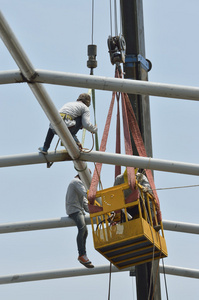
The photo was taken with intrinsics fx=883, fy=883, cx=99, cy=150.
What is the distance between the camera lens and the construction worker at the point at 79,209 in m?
17.8

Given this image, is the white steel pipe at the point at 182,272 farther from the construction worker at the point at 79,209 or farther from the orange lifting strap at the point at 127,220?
the orange lifting strap at the point at 127,220

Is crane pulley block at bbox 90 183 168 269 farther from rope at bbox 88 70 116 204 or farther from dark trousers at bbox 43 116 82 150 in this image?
dark trousers at bbox 43 116 82 150

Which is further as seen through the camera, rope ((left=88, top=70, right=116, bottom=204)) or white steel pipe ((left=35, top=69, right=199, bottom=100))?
rope ((left=88, top=70, right=116, bottom=204))

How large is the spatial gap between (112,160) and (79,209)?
2.07 metres

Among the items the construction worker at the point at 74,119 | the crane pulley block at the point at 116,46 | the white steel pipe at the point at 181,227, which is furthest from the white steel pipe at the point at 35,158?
the white steel pipe at the point at 181,227

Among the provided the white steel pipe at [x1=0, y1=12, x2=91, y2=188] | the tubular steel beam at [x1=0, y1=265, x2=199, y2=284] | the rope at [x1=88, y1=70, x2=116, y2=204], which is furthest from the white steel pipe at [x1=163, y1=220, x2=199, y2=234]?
the rope at [x1=88, y1=70, x2=116, y2=204]

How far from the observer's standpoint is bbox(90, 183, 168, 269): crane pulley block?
1500 cm

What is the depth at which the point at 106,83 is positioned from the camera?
48.3 ft

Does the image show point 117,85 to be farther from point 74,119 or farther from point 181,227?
point 181,227

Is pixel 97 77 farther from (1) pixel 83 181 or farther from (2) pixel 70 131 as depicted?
(1) pixel 83 181

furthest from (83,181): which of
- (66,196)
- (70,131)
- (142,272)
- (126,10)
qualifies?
(126,10)

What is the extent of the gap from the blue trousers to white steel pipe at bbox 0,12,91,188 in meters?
0.69

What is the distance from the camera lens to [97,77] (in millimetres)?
14742

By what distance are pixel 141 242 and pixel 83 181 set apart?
3544 mm
